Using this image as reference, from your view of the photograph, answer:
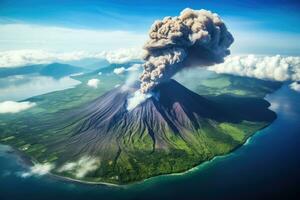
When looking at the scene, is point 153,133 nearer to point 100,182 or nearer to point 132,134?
A: point 132,134

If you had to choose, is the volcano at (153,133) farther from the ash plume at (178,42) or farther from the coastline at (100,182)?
the ash plume at (178,42)

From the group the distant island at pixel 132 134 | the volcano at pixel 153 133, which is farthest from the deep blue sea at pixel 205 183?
the volcano at pixel 153 133

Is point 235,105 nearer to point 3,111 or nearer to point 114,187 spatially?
point 114,187

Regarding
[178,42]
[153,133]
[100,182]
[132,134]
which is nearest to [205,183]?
[100,182]

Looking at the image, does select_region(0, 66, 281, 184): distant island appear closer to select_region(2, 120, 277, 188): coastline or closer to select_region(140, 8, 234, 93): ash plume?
select_region(2, 120, 277, 188): coastline

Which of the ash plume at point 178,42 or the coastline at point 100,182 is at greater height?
the ash plume at point 178,42

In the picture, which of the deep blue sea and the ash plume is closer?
the deep blue sea

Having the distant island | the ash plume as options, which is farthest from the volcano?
the ash plume
